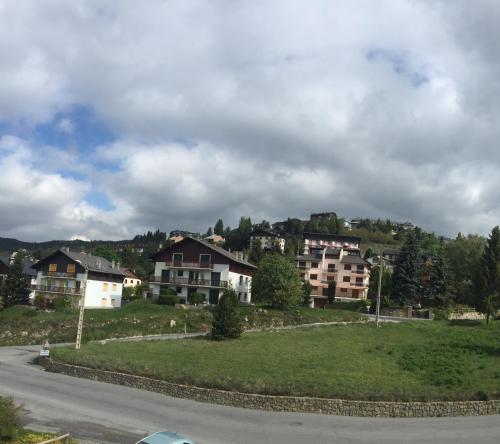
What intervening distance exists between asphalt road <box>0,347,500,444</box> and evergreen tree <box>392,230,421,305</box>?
163 feet

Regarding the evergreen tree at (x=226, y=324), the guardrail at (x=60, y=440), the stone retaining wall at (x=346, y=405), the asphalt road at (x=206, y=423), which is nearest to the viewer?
the guardrail at (x=60, y=440)

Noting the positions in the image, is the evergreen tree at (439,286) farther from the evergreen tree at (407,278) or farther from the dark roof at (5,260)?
the dark roof at (5,260)

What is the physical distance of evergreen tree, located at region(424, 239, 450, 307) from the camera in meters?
71.4

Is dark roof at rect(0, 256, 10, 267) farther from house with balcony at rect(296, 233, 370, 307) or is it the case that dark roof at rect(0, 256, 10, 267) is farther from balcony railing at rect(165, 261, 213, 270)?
house with balcony at rect(296, 233, 370, 307)

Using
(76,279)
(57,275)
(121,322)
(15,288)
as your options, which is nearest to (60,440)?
(121,322)

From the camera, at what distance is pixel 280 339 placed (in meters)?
40.4

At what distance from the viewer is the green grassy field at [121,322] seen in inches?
1827

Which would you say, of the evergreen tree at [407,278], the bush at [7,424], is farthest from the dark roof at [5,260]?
the bush at [7,424]

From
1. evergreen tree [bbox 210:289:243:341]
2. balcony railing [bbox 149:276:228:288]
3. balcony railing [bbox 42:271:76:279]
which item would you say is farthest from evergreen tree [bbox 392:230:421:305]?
balcony railing [bbox 42:271:76:279]

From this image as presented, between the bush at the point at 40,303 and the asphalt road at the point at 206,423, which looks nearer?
the asphalt road at the point at 206,423

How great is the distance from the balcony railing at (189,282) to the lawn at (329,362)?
877 inches

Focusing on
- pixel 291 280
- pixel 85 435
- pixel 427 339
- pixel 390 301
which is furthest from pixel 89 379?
pixel 390 301

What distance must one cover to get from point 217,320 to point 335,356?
11.7 meters

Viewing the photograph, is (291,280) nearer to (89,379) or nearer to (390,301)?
(390,301)
